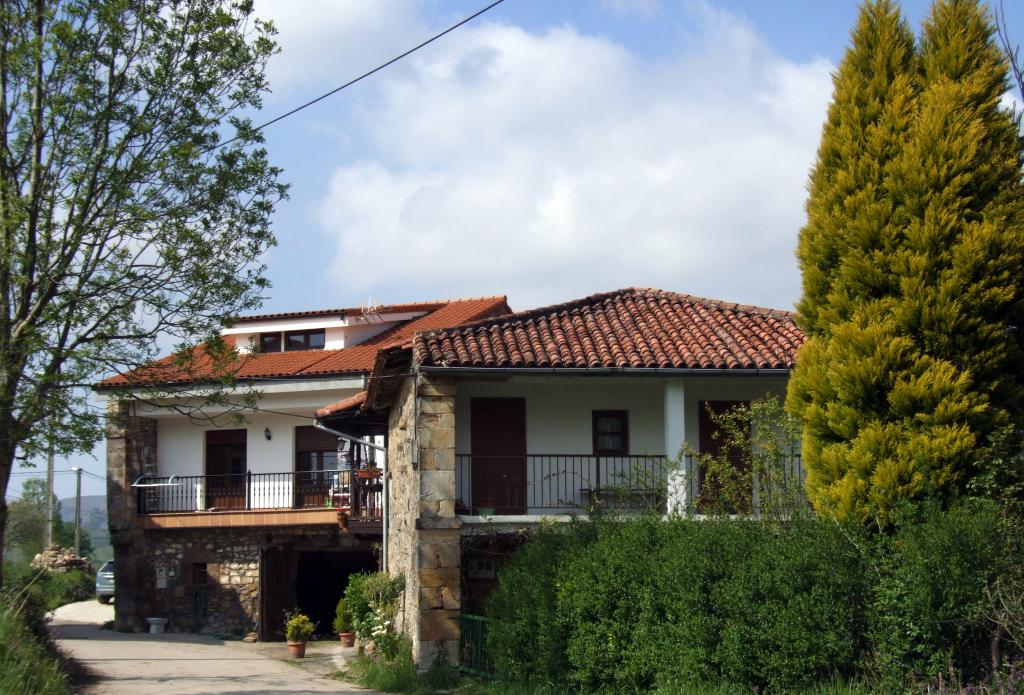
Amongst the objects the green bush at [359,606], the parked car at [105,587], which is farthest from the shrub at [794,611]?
the parked car at [105,587]

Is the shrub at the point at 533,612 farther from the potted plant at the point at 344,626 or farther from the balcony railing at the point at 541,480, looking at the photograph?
the potted plant at the point at 344,626

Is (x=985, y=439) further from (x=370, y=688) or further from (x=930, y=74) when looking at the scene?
(x=370, y=688)

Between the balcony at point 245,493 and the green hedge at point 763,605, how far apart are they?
12851 mm

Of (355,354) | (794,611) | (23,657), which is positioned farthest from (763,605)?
(355,354)

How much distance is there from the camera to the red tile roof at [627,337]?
16500mm

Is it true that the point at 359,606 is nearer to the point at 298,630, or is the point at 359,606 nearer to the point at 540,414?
the point at 298,630

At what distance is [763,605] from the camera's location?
10.3m

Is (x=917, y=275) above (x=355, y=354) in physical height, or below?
below

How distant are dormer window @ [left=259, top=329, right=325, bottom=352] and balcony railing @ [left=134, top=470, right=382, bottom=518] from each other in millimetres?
4208

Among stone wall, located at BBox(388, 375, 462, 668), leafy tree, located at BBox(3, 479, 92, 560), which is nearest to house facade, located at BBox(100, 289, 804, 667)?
stone wall, located at BBox(388, 375, 462, 668)

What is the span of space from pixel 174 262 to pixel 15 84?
277cm

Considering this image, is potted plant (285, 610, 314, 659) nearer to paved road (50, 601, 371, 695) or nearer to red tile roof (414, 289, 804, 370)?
paved road (50, 601, 371, 695)

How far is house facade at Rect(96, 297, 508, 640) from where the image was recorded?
2577cm

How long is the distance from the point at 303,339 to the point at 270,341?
994 mm
